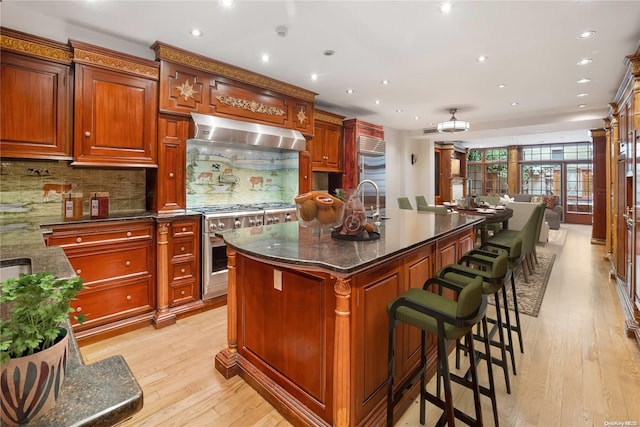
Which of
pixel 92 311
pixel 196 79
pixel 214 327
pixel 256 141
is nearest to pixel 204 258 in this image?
pixel 214 327

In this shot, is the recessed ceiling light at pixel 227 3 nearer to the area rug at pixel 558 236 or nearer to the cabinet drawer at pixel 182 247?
the cabinet drawer at pixel 182 247

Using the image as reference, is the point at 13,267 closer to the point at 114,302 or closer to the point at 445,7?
the point at 114,302

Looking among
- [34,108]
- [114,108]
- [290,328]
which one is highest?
[114,108]

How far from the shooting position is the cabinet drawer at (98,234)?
2.57 metres

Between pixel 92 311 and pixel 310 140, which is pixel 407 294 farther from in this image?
pixel 310 140

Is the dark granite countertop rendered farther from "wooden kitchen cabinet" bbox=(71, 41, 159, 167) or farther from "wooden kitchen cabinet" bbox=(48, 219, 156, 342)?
"wooden kitchen cabinet" bbox=(71, 41, 159, 167)

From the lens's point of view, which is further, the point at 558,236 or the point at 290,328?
the point at 558,236

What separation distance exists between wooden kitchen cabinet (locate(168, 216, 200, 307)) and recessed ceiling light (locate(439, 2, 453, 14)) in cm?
292

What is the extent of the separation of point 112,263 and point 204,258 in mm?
835

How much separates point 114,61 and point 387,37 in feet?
8.29

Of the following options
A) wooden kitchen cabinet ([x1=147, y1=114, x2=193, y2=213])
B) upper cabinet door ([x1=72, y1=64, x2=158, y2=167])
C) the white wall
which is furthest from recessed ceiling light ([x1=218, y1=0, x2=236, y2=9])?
the white wall

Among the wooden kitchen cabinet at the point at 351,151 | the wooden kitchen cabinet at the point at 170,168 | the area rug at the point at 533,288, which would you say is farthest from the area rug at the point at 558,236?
the wooden kitchen cabinet at the point at 170,168

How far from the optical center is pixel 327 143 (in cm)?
545

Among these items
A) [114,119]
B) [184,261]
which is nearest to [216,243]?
[184,261]
